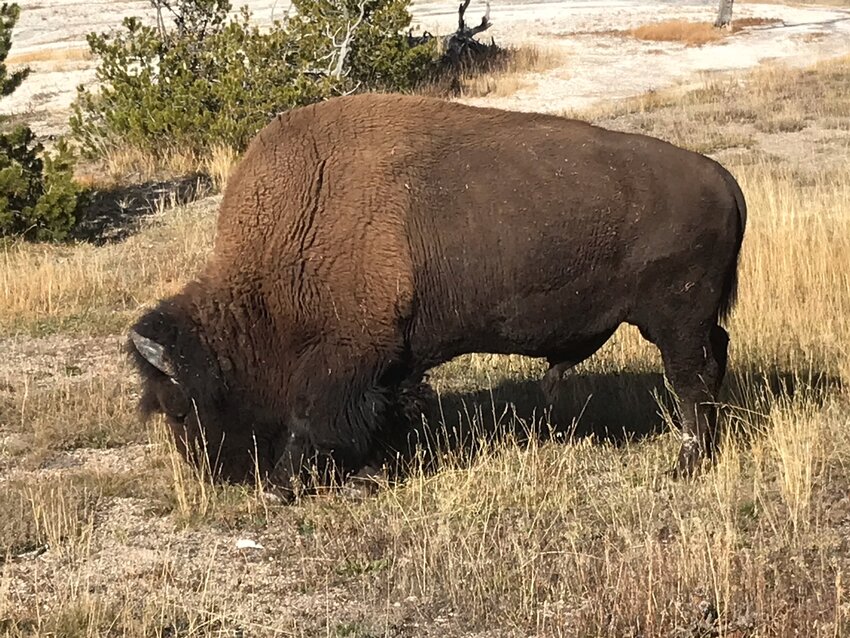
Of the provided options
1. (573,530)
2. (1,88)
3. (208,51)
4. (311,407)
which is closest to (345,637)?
(573,530)

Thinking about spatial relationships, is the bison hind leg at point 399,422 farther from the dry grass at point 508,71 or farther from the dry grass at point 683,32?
the dry grass at point 683,32

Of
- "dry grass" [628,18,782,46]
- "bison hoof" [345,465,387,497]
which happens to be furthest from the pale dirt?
"bison hoof" [345,465,387,497]

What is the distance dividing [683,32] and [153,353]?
38.3m

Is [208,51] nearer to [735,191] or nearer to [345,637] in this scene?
[735,191]

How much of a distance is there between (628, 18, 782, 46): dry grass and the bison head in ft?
116

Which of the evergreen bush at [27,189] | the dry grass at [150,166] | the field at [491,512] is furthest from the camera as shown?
the dry grass at [150,166]

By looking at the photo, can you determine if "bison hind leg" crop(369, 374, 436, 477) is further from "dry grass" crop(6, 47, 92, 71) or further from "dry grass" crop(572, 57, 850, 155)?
"dry grass" crop(6, 47, 92, 71)

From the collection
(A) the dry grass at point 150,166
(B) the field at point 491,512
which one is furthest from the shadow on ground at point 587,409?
(A) the dry grass at point 150,166

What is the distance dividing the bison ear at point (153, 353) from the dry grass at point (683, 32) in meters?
35.5

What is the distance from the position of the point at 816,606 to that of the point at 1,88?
37.8 feet

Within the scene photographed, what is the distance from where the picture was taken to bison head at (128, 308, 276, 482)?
593 cm

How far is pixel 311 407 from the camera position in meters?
5.93

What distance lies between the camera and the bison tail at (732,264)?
19.9 ft

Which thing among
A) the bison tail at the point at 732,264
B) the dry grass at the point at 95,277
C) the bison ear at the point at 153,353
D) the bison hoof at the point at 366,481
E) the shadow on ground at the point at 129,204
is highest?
the bison tail at the point at 732,264
